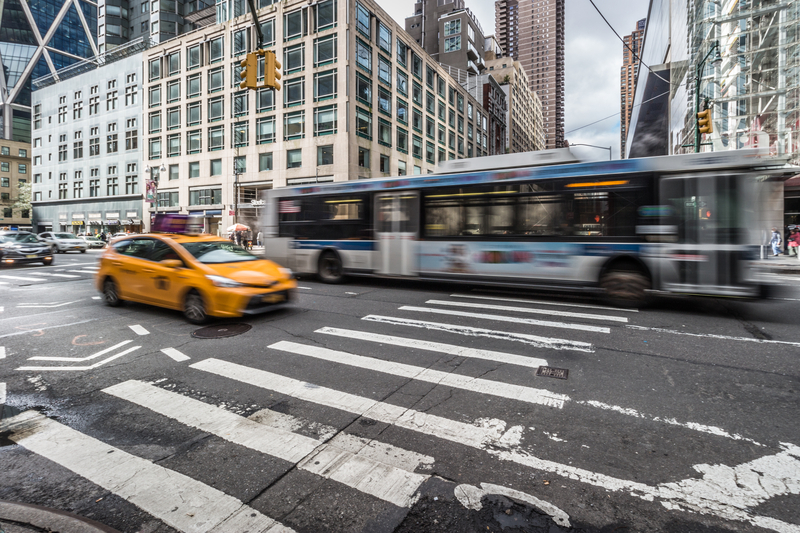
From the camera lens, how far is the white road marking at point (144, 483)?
2.44 meters

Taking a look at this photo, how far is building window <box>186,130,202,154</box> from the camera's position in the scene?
46.2 meters

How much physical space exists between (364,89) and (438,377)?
4061 cm

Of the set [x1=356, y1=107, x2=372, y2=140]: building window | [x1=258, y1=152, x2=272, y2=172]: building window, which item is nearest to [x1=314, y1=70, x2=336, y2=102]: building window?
[x1=356, y1=107, x2=372, y2=140]: building window

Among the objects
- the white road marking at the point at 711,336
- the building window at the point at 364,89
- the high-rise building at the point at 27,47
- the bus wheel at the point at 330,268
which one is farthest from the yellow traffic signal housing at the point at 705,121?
the high-rise building at the point at 27,47

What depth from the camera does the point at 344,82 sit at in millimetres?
37844

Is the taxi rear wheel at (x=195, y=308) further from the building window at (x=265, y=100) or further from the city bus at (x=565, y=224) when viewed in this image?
the building window at (x=265, y=100)

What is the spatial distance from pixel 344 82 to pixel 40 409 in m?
38.4

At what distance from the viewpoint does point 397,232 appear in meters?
11.7

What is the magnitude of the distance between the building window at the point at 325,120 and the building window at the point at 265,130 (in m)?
5.17

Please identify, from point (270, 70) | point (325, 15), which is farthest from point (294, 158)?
point (270, 70)

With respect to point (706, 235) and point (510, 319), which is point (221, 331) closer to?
point (510, 319)

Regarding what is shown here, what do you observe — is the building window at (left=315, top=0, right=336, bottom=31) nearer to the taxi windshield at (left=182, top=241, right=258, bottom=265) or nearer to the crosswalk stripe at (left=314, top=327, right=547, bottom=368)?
the taxi windshield at (left=182, top=241, right=258, bottom=265)

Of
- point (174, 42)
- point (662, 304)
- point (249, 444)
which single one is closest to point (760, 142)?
point (662, 304)

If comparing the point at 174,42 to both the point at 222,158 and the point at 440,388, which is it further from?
the point at 440,388
